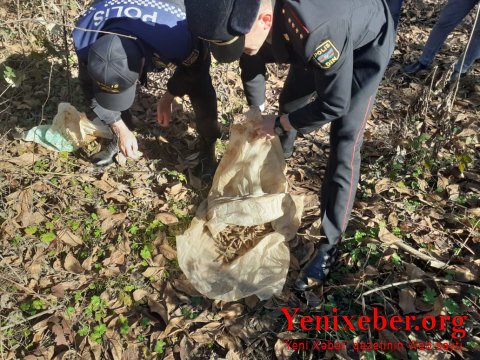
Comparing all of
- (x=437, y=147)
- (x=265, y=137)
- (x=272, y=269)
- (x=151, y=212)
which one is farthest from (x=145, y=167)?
(x=437, y=147)

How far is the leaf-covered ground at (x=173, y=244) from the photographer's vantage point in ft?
6.57

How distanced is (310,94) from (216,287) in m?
1.31

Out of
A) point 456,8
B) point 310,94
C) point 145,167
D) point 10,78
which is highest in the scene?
point 456,8

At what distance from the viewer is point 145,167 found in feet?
9.30

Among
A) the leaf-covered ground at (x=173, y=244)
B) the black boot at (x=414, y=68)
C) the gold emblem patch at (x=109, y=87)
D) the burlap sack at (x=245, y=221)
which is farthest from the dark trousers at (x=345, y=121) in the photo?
the black boot at (x=414, y=68)

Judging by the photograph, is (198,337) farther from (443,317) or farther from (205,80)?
(205,80)

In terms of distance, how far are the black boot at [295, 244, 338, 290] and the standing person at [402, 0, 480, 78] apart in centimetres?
199

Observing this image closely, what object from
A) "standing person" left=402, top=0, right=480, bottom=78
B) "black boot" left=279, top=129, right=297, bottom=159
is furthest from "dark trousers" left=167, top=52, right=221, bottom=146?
"standing person" left=402, top=0, right=480, bottom=78

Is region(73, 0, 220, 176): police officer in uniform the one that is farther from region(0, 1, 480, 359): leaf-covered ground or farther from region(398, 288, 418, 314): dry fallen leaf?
region(398, 288, 418, 314): dry fallen leaf

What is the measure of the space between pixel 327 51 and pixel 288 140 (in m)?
1.31

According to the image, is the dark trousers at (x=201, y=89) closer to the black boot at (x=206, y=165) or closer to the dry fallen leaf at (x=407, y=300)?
the black boot at (x=206, y=165)

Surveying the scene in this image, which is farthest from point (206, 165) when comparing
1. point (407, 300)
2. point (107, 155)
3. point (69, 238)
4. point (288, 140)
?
point (407, 300)

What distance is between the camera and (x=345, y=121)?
70.6 inches

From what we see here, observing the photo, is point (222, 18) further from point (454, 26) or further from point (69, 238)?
point (454, 26)
